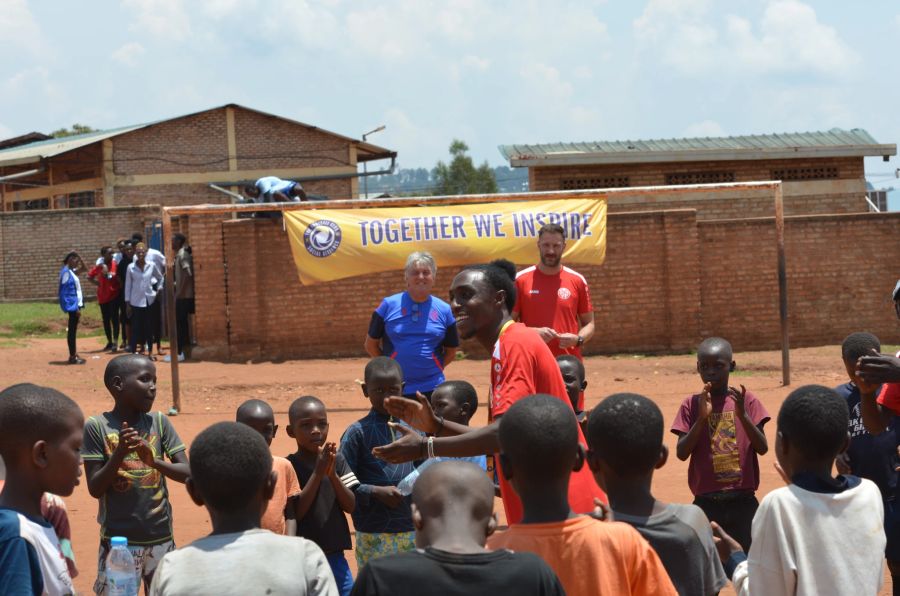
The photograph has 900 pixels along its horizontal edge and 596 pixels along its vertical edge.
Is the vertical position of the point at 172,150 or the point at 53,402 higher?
the point at 172,150

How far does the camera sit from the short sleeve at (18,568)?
113 inches

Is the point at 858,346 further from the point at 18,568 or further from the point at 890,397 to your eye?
the point at 18,568

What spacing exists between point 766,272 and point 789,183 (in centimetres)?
821

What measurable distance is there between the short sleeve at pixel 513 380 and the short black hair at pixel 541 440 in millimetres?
1106

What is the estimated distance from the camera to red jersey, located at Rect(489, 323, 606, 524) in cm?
414

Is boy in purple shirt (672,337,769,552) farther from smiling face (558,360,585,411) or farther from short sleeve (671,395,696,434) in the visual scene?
smiling face (558,360,585,411)

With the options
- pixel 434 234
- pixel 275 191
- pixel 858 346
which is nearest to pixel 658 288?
pixel 434 234

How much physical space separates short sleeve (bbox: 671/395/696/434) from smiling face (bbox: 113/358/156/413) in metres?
2.73

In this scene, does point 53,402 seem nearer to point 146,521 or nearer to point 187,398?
point 146,521

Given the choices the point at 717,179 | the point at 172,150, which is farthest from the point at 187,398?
the point at 172,150

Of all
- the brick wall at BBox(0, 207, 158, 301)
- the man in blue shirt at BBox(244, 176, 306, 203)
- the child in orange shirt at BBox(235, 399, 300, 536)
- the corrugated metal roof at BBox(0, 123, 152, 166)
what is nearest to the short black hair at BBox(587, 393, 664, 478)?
the child in orange shirt at BBox(235, 399, 300, 536)

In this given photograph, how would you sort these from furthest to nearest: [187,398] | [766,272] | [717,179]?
[717,179] < [766,272] < [187,398]

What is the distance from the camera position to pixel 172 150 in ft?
115

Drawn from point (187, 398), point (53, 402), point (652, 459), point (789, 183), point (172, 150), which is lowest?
point (187, 398)
